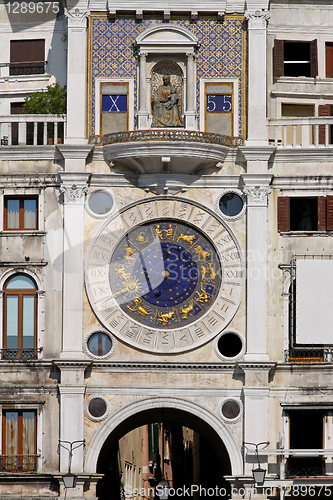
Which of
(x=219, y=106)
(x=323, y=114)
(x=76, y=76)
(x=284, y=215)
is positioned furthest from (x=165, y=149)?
(x=323, y=114)

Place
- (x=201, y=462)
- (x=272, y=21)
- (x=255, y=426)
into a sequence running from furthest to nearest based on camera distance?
(x=201, y=462) → (x=272, y=21) → (x=255, y=426)

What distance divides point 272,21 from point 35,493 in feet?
57.3

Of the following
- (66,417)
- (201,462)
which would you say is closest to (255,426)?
(66,417)

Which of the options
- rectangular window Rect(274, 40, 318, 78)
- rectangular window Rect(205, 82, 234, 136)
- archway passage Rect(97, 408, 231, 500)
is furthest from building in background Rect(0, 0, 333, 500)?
rectangular window Rect(274, 40, 318, 78)

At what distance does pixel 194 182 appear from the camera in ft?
141

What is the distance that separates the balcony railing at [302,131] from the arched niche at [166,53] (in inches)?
104

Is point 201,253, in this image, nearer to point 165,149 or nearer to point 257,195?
point 257,195

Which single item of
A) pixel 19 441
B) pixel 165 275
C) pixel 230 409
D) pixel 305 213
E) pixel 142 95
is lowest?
pixel 19 441

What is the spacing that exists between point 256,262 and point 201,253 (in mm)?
1748

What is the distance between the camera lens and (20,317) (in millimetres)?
42812

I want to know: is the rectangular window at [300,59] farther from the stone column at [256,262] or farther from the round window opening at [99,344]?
the round window opening at [99,344]

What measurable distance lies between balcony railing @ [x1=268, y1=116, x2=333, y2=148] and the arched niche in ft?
8.65

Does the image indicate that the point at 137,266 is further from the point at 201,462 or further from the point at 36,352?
the point at 201,462

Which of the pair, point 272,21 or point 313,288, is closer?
point 313,288
